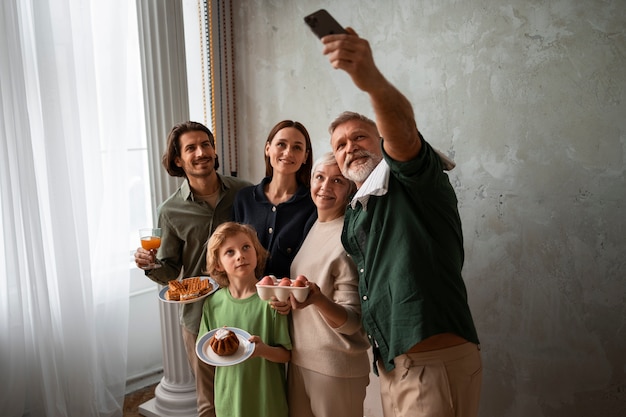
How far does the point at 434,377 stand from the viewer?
1563 mm

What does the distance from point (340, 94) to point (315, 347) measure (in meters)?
1.57

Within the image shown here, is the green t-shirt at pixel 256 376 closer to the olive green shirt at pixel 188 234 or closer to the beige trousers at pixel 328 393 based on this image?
the beige trousers at pixel 328 393

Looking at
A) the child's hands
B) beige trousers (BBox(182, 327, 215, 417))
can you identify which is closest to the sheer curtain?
beige trousers (BBox(182, 327, 215, 417))

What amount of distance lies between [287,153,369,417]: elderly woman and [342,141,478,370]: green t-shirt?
26 centimetres

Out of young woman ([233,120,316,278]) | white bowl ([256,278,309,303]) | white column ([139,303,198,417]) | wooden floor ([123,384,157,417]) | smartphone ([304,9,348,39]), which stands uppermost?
smartphone ([304,9,348,39])

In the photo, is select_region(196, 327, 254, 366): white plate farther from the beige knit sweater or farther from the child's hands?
the beige knit sweater

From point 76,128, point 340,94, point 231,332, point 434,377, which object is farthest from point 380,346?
point 76,128

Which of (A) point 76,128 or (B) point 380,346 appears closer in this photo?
(B) point 380,346

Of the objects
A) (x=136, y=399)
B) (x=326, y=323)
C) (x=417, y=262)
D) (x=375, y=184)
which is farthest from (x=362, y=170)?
(x=136, y=399)

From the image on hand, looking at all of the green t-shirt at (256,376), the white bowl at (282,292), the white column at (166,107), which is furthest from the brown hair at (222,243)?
the white column at (166,107)

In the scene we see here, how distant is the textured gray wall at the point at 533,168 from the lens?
2.08 meters

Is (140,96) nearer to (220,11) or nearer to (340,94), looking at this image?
(220,11)

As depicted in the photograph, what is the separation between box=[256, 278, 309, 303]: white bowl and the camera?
66.0 inches

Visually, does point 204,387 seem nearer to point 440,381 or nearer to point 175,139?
point 175,139
